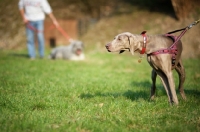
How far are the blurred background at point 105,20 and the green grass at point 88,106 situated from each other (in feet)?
19.5

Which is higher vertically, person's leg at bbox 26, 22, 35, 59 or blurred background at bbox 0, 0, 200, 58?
blurred background at bbox 0, 0, 200, 58

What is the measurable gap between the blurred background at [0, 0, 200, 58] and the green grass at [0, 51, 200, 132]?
595cm

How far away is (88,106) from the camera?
4.41m

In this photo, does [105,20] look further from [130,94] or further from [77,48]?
[130,94]

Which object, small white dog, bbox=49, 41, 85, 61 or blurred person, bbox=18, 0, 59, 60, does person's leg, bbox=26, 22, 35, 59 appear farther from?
small white dog, bbox=49, 41, 85, 61

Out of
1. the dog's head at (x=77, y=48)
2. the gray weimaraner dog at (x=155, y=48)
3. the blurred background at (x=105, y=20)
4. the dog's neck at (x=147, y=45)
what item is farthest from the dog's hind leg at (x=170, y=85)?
the dog's head at (x=77, y=48)

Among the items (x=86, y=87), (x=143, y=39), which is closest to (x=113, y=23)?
(x=86, y=87)

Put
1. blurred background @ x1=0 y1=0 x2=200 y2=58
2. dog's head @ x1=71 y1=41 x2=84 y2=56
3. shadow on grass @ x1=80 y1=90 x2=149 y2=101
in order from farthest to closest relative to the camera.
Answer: blurred background @ x1=0 y1=0 x2=200 y2=58 → dog's head @ x1=71 y1=41 x2=84 y2=56 → shadow on grass @ x1=80 y1=90 x2=149 y2=101

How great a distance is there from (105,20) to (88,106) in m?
12.3

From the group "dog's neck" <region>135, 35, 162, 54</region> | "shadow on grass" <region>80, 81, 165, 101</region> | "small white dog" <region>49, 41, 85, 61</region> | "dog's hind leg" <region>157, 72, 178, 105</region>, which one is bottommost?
"shadow on grass" <region>80, 81, 165, 101</region>

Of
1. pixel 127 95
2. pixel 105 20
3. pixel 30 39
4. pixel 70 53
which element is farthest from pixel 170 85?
pixel 105 20

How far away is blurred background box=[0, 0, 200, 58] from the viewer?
12.4m

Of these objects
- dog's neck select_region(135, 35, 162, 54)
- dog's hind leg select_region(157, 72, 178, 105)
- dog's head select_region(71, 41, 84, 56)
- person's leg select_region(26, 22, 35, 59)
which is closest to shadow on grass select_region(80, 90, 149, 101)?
dog's hind leg select_region(157, 72, 178, 105)

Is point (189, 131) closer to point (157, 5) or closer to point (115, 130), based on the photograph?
point (115, 130)
